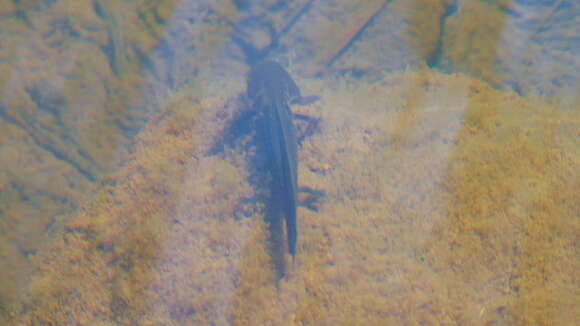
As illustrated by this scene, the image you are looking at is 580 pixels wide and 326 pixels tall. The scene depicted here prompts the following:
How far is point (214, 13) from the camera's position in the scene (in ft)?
21.9

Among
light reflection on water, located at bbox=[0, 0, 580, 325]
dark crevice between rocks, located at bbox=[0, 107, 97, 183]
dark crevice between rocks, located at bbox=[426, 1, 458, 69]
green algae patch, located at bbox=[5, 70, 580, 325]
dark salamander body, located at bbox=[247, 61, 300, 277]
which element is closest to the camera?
green algae patch, located at bbox=[5, 70, 580, 325]

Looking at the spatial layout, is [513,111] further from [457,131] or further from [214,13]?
[214,13]

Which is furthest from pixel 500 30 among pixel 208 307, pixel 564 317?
pixel 208 307

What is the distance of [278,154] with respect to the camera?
3.72 m

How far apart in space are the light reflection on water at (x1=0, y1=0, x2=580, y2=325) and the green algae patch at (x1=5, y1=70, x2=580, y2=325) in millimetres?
14

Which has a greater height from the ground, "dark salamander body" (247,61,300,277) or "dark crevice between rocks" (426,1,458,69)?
"dark crevice between rocks" (426,1,458,69)

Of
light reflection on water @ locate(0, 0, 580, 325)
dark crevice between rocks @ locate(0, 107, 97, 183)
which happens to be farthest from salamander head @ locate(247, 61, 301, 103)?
dark crevice between rocks @ locate(0, 107, 97, 183)

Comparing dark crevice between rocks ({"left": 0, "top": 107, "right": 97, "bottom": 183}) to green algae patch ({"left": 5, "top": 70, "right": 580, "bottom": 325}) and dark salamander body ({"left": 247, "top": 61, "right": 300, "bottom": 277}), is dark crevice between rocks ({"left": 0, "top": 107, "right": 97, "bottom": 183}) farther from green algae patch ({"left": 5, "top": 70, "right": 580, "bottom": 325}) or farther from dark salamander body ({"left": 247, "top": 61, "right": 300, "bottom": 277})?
dark salamander body ({"left": 247, "top": 61, "right": 300, "bottom": 277})

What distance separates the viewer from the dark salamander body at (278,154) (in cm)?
327

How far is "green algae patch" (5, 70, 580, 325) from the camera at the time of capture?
2721 mm

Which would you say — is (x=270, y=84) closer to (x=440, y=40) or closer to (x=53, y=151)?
(x=440, y=40)

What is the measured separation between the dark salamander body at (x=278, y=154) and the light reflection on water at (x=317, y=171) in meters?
0.15

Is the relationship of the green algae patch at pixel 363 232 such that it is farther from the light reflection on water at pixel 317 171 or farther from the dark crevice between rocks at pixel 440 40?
the dark crevice between rocks at pixel 440 40

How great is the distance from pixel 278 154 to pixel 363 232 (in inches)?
45.9
